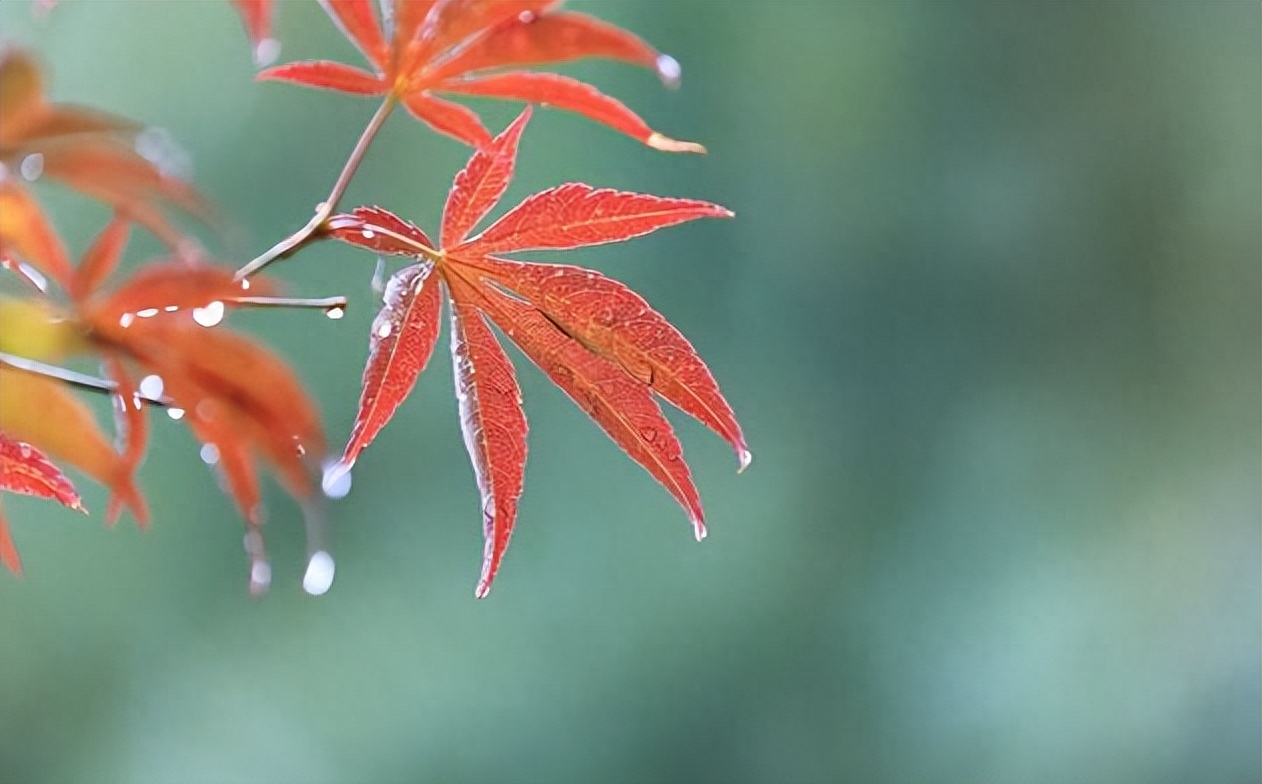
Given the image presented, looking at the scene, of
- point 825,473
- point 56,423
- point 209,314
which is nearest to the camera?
point 56,423

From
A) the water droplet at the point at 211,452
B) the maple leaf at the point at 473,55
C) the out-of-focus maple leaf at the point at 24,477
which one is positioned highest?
the maple leaf at the point at 473,55

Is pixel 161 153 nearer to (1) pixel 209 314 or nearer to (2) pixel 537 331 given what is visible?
(1) pixel 209 314

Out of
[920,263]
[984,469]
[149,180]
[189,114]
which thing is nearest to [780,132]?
[920,263]

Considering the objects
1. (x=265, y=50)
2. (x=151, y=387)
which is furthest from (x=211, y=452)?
(x=265, y=50)

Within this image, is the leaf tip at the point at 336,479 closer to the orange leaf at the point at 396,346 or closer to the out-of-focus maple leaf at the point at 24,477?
the orange leaf at the point at 396,346

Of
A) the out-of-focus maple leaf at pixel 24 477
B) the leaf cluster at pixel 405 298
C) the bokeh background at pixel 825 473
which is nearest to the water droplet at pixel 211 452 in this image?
the leaf cluster at pixel 405 298
